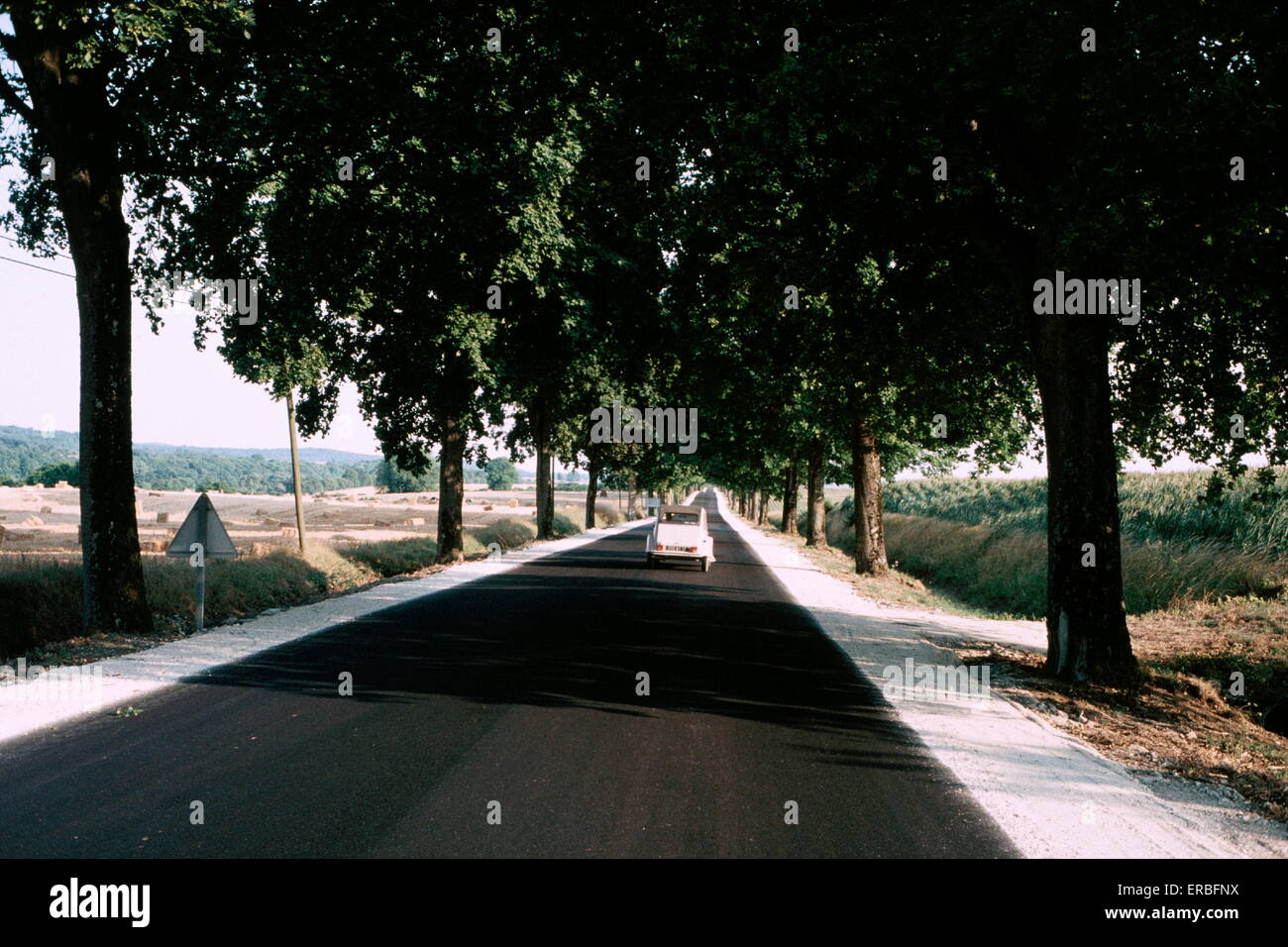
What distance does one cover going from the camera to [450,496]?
25.8m

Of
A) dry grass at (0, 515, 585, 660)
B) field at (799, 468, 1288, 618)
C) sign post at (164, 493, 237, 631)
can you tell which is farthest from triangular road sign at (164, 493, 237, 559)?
field at (799, 468, 1288, 618)

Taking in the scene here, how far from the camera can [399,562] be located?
2788 centimetres

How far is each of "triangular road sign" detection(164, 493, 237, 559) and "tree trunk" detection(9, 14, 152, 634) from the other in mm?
589

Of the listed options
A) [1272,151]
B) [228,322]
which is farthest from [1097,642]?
[228,322]

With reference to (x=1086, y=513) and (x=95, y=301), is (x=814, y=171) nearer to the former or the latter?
(x=1086, y=513)

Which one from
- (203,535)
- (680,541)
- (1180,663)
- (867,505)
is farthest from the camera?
(680,541)

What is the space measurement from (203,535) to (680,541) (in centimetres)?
1479

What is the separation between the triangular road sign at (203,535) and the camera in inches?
444

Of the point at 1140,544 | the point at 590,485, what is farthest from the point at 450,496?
the point at 590,485

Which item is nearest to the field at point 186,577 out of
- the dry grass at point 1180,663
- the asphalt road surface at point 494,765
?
the asphalt road surface at point 494,765

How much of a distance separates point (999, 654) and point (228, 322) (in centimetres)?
1661

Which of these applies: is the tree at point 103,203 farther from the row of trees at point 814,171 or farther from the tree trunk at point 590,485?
the tree trunk at point 590,485

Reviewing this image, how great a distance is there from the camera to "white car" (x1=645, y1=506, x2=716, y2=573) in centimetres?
2427

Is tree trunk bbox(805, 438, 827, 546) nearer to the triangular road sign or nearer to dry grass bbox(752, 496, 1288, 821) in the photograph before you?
dry grass bbox(752, 496, 1288, 821)
